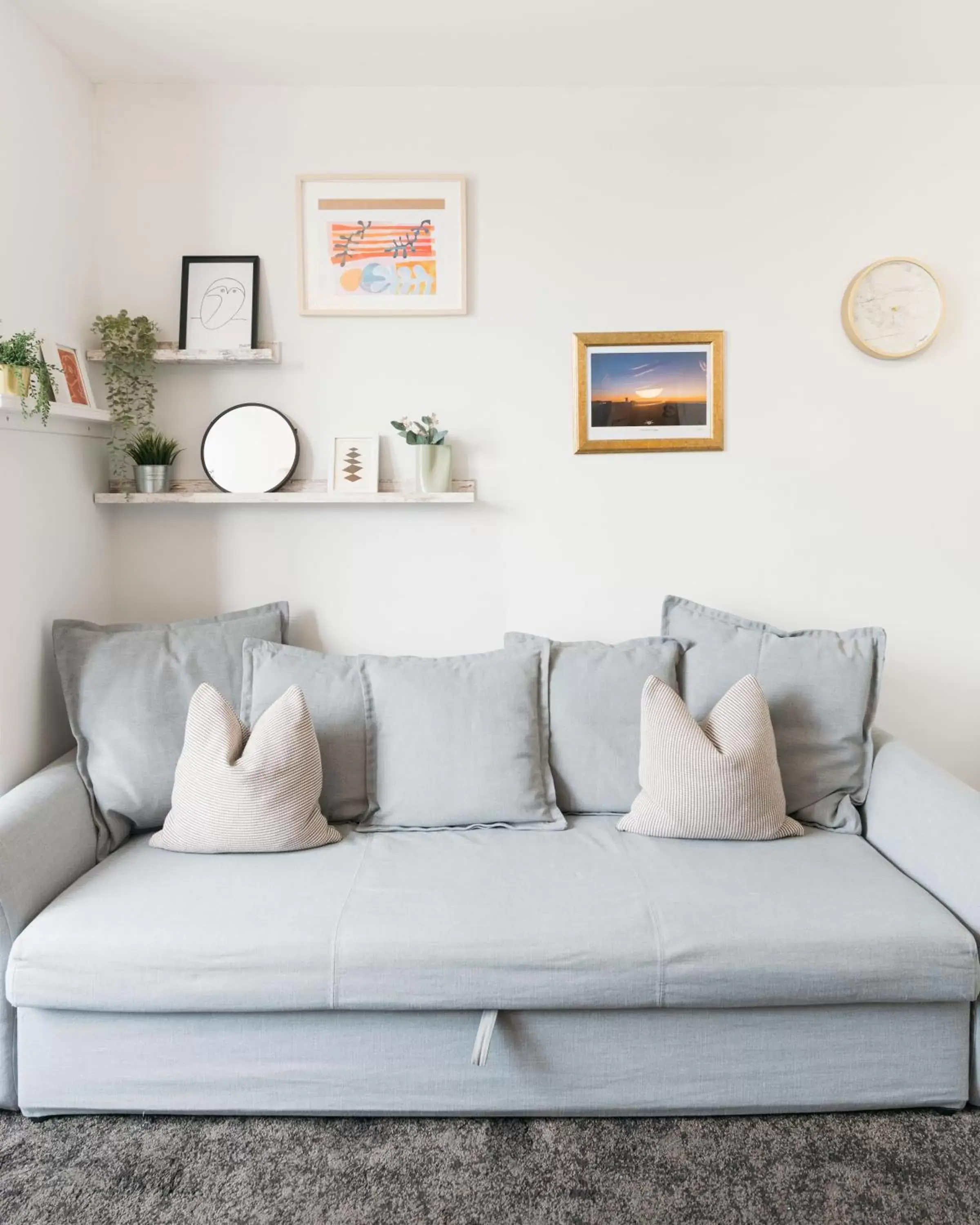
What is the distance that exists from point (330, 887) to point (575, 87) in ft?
7.50

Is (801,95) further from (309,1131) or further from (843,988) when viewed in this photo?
(309,1131)

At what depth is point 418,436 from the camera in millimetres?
2672

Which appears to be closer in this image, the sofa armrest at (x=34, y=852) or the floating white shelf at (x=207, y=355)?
the sofa armrest at (x=34, y=852)

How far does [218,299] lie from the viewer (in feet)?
8.93

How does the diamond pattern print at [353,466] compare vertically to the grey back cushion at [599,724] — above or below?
above

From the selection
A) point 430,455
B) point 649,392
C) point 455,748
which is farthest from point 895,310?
point 455,748

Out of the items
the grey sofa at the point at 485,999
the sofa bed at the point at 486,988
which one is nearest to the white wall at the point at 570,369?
the sofa bed at the point at 486,988

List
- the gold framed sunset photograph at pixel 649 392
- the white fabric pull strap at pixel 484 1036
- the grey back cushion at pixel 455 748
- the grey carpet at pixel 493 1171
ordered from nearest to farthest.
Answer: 1. the grey carpet at pixel 493 1171
2. the white fabric pull strap at pixel 484 1036
3. the grey back cushion at pixel 455 748
4. the gold framed sunset photograph at pixel 649 392

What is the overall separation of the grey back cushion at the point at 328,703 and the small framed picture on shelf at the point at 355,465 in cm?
53

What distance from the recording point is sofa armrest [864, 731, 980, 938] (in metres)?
1.98

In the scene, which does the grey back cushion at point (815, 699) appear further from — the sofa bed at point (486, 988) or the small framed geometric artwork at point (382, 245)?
the small framed geometric artwork at point (382, 245)

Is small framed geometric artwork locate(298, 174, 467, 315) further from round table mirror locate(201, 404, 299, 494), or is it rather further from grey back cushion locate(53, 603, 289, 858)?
grey back cushion locate(53, 603, 289, 858)

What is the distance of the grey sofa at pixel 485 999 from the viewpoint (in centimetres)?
185

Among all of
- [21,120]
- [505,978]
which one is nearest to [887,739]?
[505,978]
